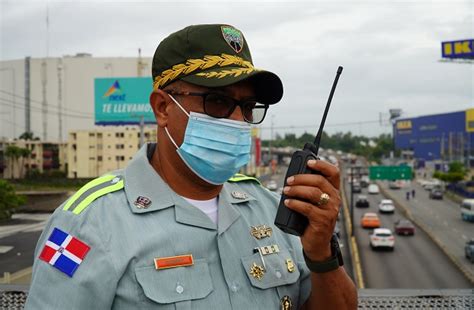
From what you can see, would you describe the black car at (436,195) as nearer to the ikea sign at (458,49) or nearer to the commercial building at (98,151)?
the ikea sign at (458,49)

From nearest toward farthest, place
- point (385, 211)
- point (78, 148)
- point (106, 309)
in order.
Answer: point (106, 309)
point (385, 211)
point (78, 148)

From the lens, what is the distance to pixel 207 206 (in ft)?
5.41

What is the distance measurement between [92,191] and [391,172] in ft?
66.3

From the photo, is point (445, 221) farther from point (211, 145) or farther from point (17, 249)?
point (211, 145)

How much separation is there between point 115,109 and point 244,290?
106ft

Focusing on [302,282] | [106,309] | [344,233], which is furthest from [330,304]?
[344,233]

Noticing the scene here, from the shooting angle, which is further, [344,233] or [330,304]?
[344,233]

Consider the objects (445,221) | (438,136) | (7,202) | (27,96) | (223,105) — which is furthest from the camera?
(438,136)

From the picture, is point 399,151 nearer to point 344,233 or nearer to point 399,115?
point 399,115

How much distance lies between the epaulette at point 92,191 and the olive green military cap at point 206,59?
0.33m

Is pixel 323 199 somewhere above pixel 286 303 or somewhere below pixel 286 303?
above

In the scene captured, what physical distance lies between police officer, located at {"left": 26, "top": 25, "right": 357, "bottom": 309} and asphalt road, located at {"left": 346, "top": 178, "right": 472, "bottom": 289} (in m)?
11.4

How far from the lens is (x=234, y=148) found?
5.65 ft

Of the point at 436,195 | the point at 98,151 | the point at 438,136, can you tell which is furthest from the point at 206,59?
the point at 438,136
